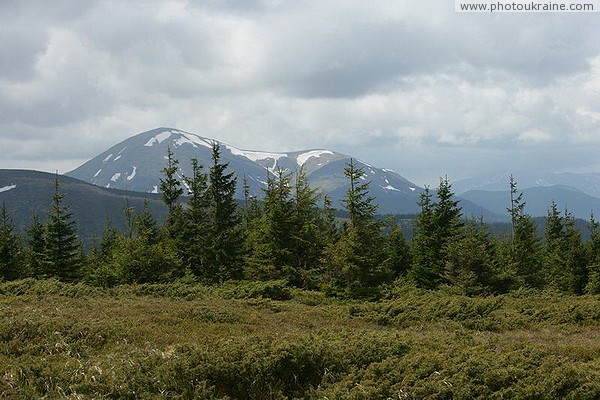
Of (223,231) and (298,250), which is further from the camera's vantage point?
(223,231)

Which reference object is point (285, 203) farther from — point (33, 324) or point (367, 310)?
point (33, 324)

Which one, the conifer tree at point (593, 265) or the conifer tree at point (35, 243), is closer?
the conifer tree at point (593, 265)

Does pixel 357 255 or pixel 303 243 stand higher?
pixel 303 243

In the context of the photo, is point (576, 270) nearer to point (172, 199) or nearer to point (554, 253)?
point (554, 253)

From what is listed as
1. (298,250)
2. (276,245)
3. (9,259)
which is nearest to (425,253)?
(298,250)

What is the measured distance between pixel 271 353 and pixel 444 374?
3.13 m

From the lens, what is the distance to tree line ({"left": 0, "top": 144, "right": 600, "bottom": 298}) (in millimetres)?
28641

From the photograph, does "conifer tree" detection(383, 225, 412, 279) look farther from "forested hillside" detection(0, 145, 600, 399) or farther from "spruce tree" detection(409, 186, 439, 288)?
"spruce tree" detection(409, 186, 439, 288)

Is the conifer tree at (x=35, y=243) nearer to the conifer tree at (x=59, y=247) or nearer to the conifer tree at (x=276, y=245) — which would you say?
the conifer tree at (x=59, y=247)

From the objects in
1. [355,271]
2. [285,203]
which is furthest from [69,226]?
[355,271]

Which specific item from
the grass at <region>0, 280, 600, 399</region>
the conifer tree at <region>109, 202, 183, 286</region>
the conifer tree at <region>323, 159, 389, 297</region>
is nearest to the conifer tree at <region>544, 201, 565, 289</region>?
the conifer tree at <region>323, 159, 389, 297</region>

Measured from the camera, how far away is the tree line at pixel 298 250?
28.6 m

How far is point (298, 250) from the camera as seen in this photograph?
1296 inches

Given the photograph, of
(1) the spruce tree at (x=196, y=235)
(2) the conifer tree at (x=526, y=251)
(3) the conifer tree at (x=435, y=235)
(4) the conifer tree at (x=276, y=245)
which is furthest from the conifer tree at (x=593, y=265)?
(1) the spruce tree at (x=196, y=235)
